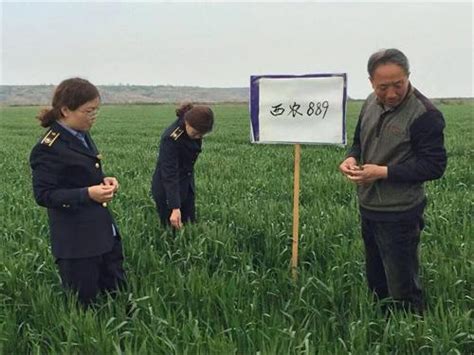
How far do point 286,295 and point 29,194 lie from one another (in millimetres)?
4714

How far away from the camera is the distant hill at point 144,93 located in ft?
346

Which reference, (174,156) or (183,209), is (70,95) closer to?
(174,156)

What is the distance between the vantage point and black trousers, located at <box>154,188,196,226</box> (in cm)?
484

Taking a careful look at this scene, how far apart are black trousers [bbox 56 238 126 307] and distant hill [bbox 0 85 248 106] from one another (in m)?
98.5

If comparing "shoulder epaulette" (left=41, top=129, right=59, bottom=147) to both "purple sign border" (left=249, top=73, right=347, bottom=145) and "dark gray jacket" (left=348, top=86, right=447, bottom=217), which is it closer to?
"purple sign border" (left=249, top=73, right=347, bottom=145)

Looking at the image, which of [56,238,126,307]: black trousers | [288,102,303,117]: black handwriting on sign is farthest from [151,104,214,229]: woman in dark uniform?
[56,238,126,307]: black trousers

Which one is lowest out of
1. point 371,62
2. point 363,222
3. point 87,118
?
point 363,222

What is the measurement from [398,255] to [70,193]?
1.91 meters

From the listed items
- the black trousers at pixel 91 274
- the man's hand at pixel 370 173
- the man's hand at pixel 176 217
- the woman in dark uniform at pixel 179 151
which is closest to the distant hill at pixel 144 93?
the woman in dark uniform at pixel 179 151

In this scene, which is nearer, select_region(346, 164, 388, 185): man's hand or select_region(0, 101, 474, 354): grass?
select_region(0, 101, 474, 354): grass

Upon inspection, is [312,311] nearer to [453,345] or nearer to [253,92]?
[453,345]

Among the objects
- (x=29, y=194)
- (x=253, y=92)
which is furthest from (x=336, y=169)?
(x=253, y=92)

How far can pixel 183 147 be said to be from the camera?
4527mm

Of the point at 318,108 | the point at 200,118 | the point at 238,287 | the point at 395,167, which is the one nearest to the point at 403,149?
the point at 395,167
